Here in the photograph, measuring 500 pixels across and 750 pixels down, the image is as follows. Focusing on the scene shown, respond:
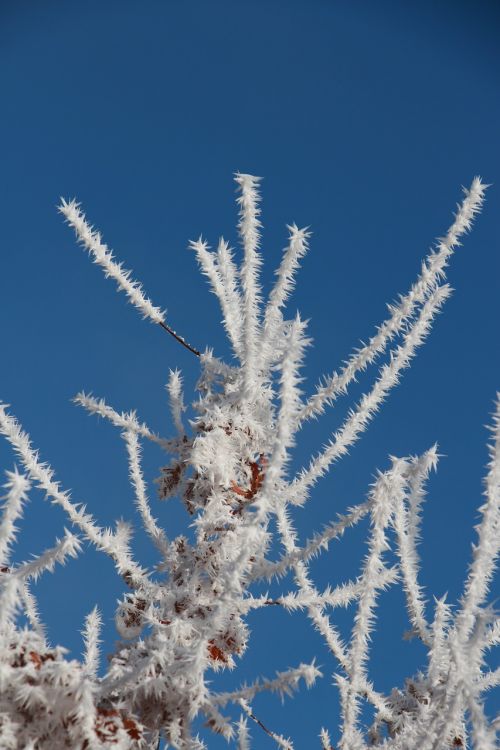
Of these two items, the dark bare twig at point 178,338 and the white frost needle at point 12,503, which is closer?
the white frost needle at point 12,503

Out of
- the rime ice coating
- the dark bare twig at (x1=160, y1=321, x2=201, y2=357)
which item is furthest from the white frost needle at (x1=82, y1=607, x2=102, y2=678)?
the dark bare twig at (x1=160, y1=321, x2=201, y2=357)

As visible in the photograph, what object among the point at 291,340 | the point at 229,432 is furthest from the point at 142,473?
the point at 291,340

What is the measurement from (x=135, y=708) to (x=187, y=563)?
3.25 ft

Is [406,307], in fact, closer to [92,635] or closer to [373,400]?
[373,400]

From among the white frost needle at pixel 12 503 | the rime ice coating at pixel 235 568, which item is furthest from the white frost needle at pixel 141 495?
the white frost needle at pixel 12 503

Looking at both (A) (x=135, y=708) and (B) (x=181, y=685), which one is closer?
(B) (x=181, y=685)

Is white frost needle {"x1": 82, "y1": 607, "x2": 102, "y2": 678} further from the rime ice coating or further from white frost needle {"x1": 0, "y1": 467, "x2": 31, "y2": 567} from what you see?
white frost needle {"x1": 0, "y1": 467, "x2": 31, "y2": 567}

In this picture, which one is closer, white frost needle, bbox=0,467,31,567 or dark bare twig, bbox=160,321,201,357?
white frost needle, bbox=0,467,31,567

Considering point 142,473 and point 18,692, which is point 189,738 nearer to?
point 18,692

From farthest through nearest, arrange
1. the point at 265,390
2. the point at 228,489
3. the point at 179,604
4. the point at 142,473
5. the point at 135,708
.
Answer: the point at 142,473 < the point at 265,390 < the point at 228,489 < the point at 179,604 < the point at 135,708

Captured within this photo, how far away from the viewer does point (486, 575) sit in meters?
3.29

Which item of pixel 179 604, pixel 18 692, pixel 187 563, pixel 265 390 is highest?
pixel 265 390

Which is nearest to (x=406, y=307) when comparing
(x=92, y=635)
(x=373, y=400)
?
(x=373, y=400)

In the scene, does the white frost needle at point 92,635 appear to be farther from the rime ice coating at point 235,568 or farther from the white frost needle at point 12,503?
the white frost needle at point 12,503
